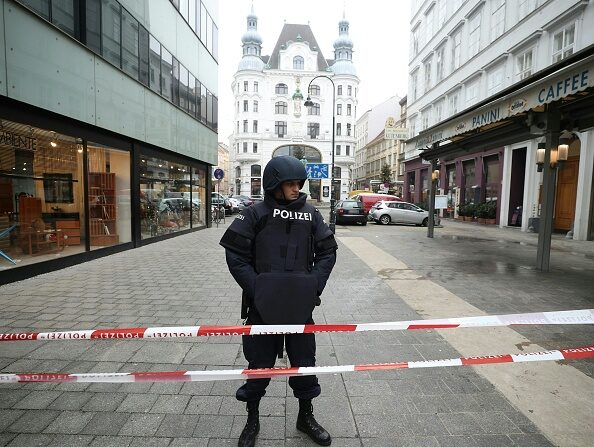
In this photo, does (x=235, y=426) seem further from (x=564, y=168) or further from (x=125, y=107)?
(x=564, y=168)

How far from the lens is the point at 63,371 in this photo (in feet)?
11.2

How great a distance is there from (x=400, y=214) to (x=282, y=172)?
21.6m

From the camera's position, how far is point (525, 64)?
784 inches

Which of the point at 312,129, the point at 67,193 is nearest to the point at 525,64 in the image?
the point at 67,193

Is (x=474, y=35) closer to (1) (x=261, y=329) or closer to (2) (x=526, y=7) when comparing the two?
(2) (x=526, y=7)

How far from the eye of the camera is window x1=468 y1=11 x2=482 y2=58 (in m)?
24.3

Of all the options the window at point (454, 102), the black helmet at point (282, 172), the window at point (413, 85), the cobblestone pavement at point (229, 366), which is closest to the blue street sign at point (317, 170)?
the cobblestone pavement at point (229, 366)

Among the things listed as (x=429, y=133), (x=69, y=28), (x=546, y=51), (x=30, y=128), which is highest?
(x=546, y=51)

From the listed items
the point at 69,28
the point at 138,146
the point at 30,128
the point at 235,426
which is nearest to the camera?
the point at 235,426

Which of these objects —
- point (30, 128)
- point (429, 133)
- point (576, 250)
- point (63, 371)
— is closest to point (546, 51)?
point (429, 133)

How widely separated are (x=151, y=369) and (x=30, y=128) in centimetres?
632

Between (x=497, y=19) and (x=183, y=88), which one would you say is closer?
(x=183, y=88)

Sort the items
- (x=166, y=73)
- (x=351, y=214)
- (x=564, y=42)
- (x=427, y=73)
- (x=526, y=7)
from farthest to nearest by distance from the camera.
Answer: (x=427, y=73)
(x=351, y=214)
(x=526, y=7)
(x=564, y=42)
(x=166, y=73)

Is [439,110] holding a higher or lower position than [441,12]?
lower
